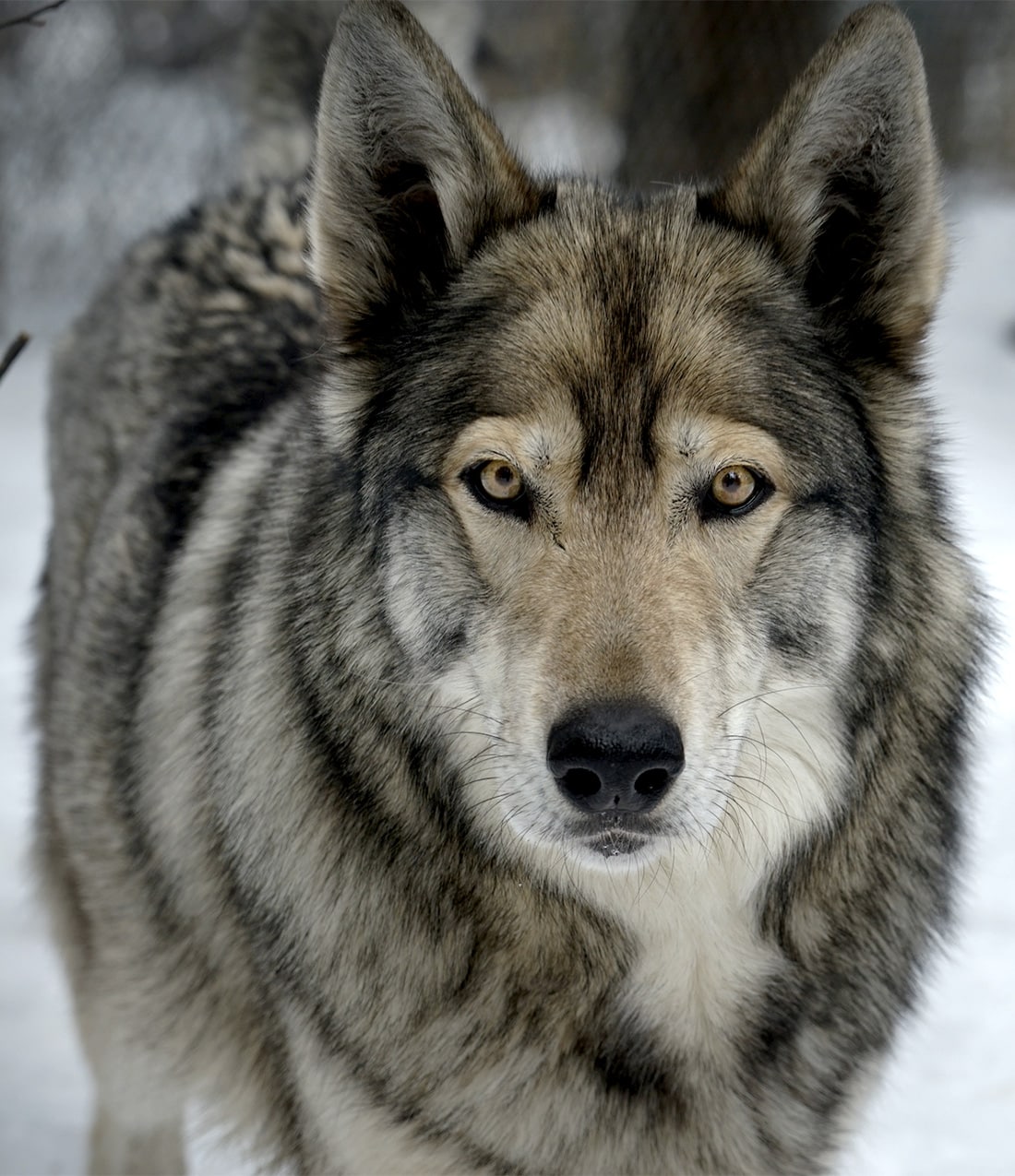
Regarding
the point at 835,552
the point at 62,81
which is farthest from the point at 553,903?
the point at 62,81

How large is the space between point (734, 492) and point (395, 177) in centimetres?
86

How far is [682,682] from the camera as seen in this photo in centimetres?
197

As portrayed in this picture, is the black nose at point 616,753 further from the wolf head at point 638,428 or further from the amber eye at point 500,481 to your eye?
the amber eye at point 500,481

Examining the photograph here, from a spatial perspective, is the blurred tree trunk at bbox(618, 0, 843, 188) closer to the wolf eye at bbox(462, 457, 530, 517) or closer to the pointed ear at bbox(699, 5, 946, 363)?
the pointed ear at bbox(699, 5, 946, 363)

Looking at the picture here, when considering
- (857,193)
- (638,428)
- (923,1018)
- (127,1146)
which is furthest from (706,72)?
(127,1146)

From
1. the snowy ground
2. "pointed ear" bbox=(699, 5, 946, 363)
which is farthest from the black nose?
the snowy ground

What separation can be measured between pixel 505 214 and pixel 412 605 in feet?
2.41

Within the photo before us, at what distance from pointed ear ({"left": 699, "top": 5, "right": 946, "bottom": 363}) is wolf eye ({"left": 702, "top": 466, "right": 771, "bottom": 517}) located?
0.37m

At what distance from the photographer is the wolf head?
2059 mm

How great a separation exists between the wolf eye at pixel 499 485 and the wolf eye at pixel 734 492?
0.30 metres

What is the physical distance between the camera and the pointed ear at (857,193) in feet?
7.11

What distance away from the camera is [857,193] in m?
2.38

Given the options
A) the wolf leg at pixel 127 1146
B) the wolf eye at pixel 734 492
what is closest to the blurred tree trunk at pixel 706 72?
the wolf eye at pixel 734 492

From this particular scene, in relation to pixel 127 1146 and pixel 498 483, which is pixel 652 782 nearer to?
pixel 498 483
